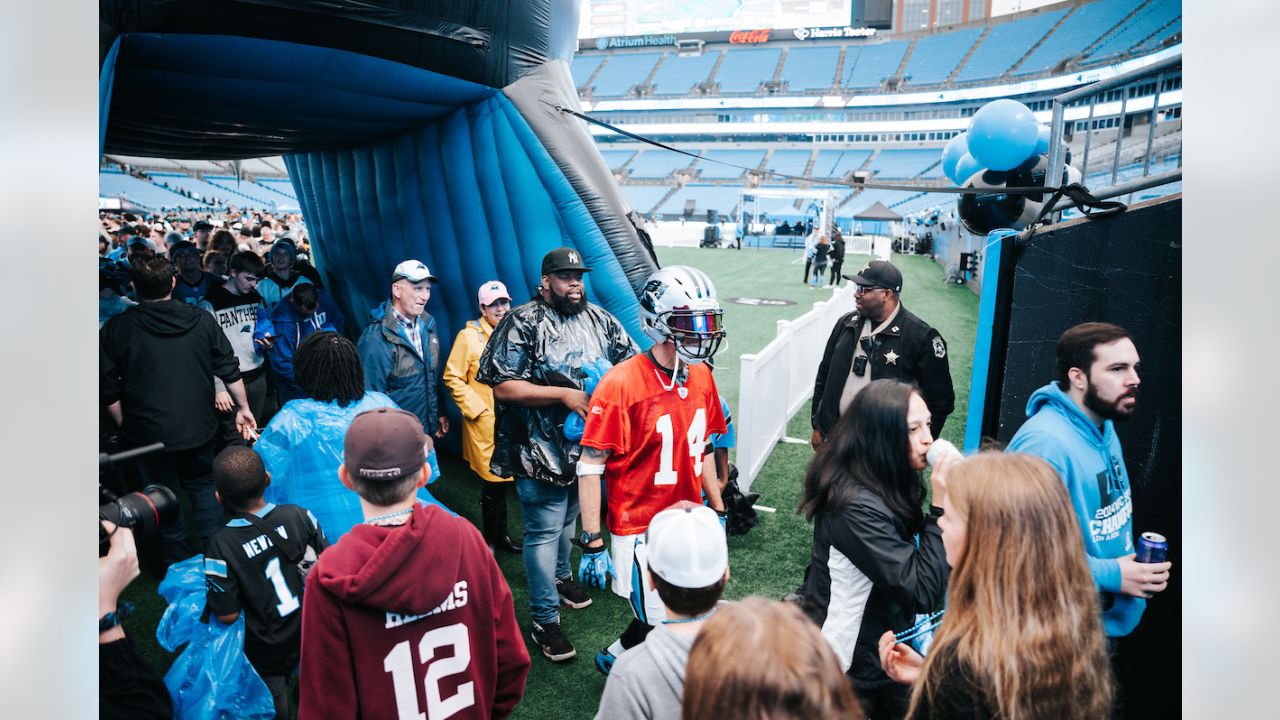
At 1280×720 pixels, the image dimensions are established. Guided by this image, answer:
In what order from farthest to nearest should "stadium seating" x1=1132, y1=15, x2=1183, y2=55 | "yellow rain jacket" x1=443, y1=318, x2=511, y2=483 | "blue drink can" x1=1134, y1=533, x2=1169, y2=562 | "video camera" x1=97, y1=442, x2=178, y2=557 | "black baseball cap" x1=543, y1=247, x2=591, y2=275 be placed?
"stadium seating" x1=1132, y1=15, x2=1183, y2=55 < "yellow rain jacket" x1=443, y1=318, x2=511, y2=483 < "black baseball cap" x1=543, y1=247, x2=591, y2=275 < "blue drink can" x1=1134, y1=533, x2=1169, y2=562 < "video camera" x1=97, y1=442, x2=178, y2=557

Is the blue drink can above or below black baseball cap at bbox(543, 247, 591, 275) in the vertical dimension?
below

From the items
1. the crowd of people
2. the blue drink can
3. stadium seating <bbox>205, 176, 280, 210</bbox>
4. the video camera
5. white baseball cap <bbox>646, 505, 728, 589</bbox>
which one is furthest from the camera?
stadium seating <bbox>205, 176, 280, 210</bbox>

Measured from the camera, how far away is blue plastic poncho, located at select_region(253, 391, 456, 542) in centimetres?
322

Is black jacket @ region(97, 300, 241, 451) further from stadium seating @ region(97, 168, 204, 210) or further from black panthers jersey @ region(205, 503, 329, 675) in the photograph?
stadium seating @ region(97, 168, 204, 210)

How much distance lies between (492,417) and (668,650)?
322 centimetres

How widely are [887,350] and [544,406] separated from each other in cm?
208

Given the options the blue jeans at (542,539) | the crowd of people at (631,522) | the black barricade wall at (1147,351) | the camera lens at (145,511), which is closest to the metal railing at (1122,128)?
the black barricade wall at (1147,351)

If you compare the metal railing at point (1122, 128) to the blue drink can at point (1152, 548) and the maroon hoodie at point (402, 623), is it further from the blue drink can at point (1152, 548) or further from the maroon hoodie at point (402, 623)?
the maroon hoodie at point (402, 623)

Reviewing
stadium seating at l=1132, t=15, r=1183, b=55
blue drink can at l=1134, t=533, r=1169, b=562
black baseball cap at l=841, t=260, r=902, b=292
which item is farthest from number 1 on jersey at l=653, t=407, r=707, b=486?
stadium seating at l=1132, t=15, r=1183, b=55

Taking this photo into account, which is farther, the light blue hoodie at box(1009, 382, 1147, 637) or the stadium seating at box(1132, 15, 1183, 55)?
the stadium seating at box(1132, 15, 1183, 55)

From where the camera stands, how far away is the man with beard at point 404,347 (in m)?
4.59

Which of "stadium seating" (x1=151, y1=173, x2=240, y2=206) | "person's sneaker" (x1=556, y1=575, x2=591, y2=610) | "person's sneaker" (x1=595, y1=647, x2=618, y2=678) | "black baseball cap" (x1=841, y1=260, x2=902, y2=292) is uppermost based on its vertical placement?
"stadium seating" (x1=151, y1=173, x2=240, y2=206)

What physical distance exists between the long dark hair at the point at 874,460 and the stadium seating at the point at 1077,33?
5183 cm
